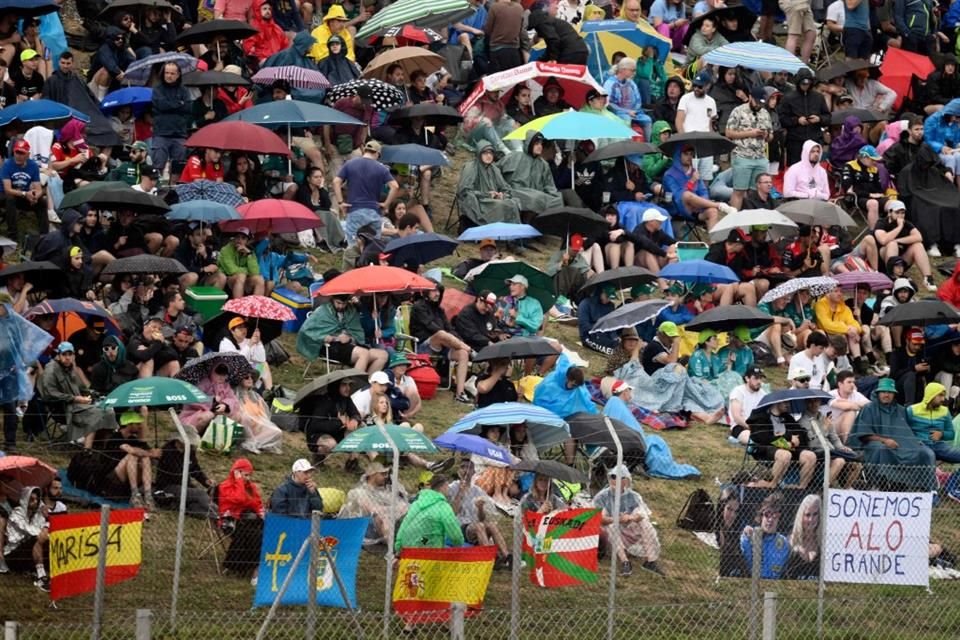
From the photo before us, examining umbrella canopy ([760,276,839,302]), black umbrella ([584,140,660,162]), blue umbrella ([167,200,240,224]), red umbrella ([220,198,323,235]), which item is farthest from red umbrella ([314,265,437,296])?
black umbrella ([584,140,660,162])

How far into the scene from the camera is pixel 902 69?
3316 cm

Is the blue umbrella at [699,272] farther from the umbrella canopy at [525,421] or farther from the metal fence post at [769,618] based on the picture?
the metal fence post at [769,618]

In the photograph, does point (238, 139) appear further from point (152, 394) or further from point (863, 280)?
point (863, 280)

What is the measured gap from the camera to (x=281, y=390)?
70.5ft

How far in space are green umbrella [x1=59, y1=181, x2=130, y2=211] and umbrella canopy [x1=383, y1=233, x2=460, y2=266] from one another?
122 inches

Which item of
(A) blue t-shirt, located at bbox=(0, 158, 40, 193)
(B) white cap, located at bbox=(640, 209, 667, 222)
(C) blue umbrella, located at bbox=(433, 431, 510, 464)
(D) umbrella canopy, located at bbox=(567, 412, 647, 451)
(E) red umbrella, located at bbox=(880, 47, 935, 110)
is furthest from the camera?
(E) red umbrella, located at bbox=(880, 47, 935, 110)

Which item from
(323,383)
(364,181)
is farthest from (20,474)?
(364,181)

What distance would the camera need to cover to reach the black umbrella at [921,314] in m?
23.8

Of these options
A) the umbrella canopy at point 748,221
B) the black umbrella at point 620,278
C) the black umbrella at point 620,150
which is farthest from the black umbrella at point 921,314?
the black umbrella at point 620,150

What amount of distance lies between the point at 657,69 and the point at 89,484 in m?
15.7

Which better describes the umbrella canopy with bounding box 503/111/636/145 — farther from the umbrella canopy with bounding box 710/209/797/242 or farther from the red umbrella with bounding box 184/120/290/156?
the red umbrella with bounding box 184/120/290/156

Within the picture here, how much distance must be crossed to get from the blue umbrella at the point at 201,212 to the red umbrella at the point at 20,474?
6461 millimetres

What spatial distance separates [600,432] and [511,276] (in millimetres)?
4865

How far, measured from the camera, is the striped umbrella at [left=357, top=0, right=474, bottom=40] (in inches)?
1177
